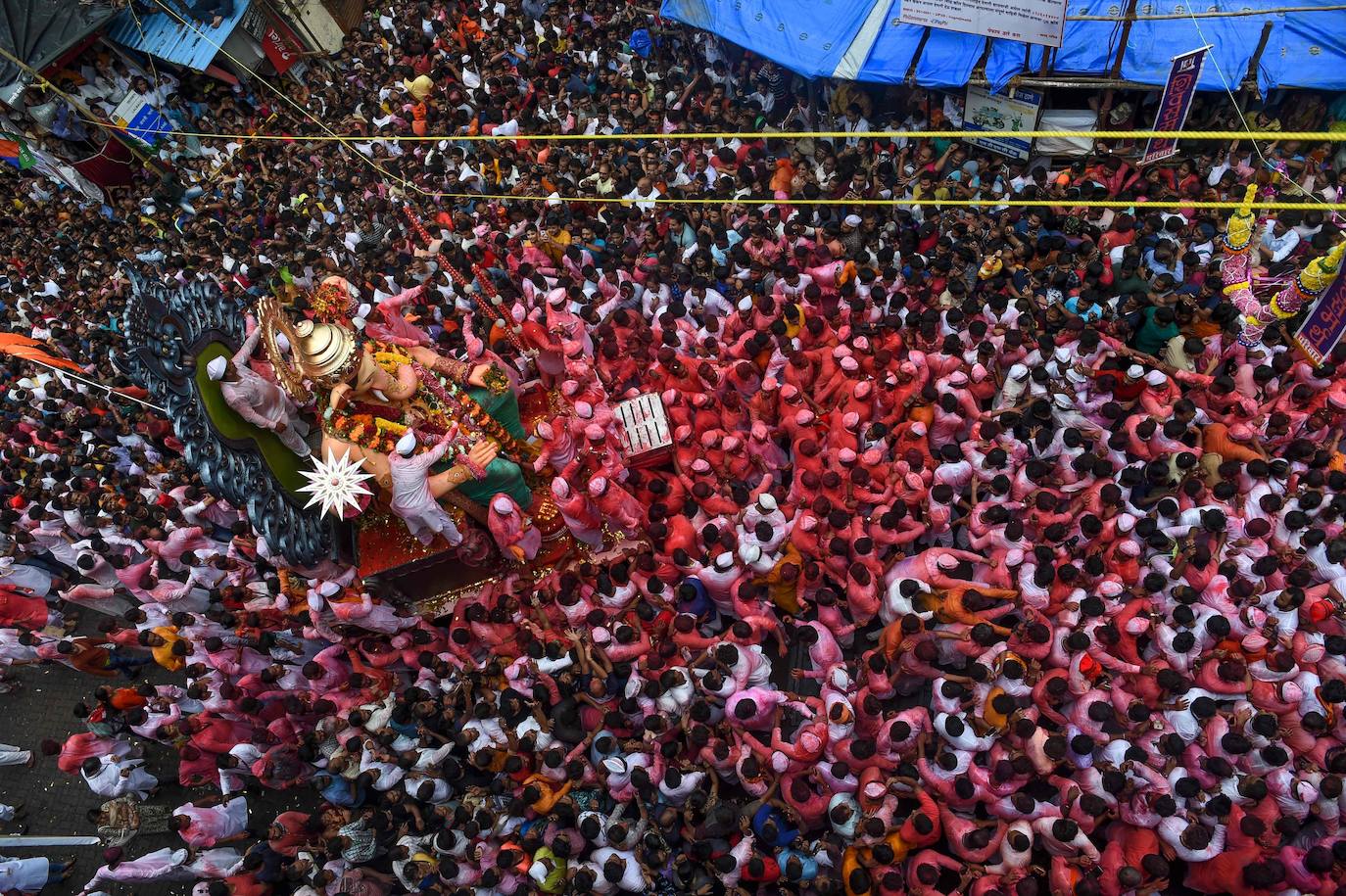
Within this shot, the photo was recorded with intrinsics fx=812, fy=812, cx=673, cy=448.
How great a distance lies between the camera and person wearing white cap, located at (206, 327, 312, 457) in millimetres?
5438

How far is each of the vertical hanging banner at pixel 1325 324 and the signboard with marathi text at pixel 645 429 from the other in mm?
4425

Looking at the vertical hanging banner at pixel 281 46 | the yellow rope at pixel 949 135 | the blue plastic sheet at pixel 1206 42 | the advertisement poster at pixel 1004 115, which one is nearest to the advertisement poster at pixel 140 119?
the yellow rope at pixel 949 135

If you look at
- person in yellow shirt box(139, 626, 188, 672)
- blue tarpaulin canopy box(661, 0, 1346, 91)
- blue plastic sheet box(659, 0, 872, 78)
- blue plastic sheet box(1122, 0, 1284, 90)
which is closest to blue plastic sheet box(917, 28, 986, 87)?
blue tarpaulin canopy box(661, 0, 1346, 91)

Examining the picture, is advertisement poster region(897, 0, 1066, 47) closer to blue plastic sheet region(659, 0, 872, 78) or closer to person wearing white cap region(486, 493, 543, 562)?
blue plastic sheet region(659, 0, 872, 78)

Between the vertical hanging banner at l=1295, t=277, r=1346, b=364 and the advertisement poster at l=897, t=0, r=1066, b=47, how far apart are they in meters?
3.11

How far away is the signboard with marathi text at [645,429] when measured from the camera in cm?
664

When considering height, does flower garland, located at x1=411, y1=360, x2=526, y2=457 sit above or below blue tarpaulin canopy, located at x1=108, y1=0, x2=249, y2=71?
below

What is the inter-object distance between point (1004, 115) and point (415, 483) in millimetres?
6445

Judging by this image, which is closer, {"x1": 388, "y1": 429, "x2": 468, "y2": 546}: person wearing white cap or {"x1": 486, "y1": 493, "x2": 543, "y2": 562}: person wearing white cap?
{"x1": 388, "y1": 429, "x2": 468, "y2": 546}: person wearing white cap

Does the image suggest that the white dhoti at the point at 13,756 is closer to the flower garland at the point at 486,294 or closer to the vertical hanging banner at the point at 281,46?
the flower garland at the point at 486,294

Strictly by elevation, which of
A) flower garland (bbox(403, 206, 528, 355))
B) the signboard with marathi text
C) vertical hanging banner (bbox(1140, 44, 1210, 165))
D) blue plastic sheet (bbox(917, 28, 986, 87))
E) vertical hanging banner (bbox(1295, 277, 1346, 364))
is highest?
blue plastic sheet (bbox(917, 28, 986, 87))

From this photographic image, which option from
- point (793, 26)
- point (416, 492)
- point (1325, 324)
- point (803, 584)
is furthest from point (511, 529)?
point (793, 26)

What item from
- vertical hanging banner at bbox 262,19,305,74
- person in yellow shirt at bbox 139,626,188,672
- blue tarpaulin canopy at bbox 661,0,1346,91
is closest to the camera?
person in yellow shirt at bbox 139,626,188,672

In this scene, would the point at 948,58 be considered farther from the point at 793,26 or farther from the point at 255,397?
the point at 255,397
